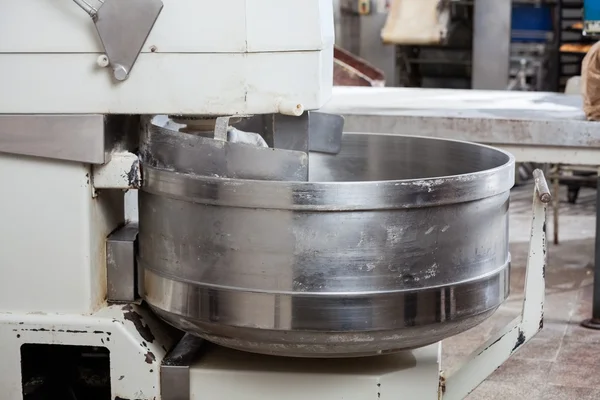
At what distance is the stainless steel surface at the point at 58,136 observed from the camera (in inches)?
67.7

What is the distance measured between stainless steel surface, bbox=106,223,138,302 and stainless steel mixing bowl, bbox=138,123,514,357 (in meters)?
0.14

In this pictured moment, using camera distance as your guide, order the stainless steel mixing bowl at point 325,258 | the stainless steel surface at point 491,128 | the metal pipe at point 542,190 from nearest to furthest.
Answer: the stainless steel mixing bowl at point 325,258, the metal pipe at point 542,190, the stainless steel surface at point 491,128

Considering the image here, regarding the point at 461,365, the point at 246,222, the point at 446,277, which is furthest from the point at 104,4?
the point at 461,365

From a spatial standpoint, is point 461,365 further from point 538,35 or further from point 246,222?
point 538,35

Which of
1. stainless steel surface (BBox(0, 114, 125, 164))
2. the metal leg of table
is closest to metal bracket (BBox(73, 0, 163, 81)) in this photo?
stainless steel surface (BBox(0, 114, 125, 164))

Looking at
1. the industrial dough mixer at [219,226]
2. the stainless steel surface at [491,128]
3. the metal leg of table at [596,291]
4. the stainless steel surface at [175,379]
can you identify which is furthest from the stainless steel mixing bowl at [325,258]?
the metal leg of table at [596,291]

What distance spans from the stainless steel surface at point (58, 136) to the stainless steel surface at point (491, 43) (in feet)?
17.5

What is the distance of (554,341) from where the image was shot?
3.21 meters

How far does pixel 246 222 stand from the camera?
157 centimetres

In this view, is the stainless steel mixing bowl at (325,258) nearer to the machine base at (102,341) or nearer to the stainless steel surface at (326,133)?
the machine base at (102,341)

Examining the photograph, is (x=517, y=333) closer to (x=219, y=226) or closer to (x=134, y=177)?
(x=219, y=226)

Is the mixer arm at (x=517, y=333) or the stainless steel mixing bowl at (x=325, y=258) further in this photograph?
the mixer arm at (x=517, y=333)

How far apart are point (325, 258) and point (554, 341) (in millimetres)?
1897

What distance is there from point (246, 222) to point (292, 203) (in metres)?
0.09
